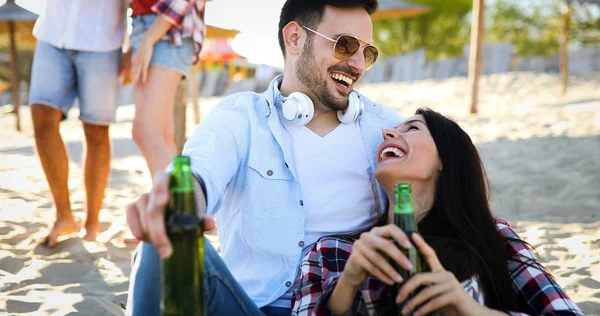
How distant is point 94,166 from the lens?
148 inches

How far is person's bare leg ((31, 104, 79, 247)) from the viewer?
356 centimetres

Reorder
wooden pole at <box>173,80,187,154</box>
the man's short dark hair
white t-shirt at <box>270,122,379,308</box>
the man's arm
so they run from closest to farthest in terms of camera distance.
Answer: the man's arm, white t-shirt at <box>270,122,379,308</box>, the man's short dark hair, wooden pole at <box>173,80,187,154</box>

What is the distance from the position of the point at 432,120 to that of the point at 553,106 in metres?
8.25

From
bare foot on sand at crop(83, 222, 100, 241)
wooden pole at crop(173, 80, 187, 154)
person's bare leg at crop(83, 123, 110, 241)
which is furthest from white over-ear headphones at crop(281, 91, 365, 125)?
wooden pole at crop(173, 80, 187, 154)

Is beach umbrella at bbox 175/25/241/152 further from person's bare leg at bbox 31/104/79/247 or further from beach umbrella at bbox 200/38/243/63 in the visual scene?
beach umbrella at bbox 200/38/243/63

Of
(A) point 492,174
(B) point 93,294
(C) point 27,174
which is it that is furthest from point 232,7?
(B) point 93,294

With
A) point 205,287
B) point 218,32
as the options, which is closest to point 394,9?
point 218,32

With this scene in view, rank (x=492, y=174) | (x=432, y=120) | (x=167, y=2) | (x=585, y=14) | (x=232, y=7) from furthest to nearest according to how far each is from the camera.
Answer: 1. (x=585, y=14)
2. (x=232, y=7)
3. (x=492, y=174)
4. (x=167, y=2)
5. (x=432, y=120)

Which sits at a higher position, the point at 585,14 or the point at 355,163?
the point at 585,14

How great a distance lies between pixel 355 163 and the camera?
7.88 ft

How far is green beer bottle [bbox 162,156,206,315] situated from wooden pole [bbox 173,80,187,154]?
435cm

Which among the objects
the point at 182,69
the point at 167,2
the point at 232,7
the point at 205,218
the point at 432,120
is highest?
the point at 232,7

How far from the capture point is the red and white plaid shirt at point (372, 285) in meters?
1.81

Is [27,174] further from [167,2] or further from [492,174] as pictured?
[492,174]
